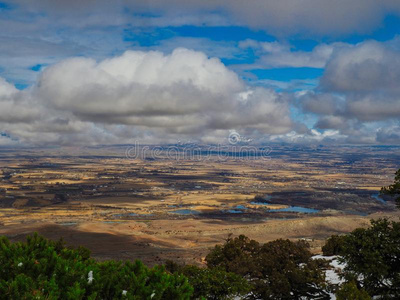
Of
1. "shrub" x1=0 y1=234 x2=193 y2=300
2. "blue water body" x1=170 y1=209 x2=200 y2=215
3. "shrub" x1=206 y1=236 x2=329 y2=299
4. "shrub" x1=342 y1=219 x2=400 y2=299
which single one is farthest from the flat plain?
"shrub" x1=0 y1=234 x2=193 y2=300

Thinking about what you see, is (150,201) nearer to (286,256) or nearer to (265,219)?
(265,219)

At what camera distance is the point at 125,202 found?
14838 cm

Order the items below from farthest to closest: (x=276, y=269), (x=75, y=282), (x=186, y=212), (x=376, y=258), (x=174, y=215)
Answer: (x=186, y=212) → (x=174, y=215) → (x=276, y=269) → (x=376, y=258) → (x=75, y=282)

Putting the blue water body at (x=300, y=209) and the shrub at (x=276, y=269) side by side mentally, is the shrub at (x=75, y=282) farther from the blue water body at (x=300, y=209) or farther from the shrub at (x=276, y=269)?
the blue water body at (x=300, y=209)

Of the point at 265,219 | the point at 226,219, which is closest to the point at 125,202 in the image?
the point at 226,219

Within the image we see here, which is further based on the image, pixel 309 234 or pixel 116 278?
pixel 309 234

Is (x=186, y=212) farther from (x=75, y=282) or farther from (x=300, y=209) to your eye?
(x=75, y=282)

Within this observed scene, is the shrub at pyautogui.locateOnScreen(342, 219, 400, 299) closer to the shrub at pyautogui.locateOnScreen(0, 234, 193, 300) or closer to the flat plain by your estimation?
the shrub at pyautogui.locateOnScreen(0, 234, 193, 300)

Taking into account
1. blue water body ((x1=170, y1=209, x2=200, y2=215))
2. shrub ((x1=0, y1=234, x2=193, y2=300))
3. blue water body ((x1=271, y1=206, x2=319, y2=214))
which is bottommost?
blue water body ((x1=271, y1=206, x2=319, y2=214))

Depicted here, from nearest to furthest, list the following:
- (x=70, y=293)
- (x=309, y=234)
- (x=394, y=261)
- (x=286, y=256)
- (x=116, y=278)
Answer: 1. (x=70, y=293)
2. (x=116, y=278)
3. (x=394, y=261)
4. (x=286, y=256)
5. (x=309, y=234)

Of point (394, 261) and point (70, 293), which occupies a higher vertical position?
point (70, 293)

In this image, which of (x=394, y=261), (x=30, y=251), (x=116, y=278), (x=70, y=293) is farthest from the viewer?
(x=394, y=261)

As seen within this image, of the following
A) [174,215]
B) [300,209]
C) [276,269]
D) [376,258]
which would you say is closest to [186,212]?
[174,215]

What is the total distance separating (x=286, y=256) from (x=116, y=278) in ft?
64.1
